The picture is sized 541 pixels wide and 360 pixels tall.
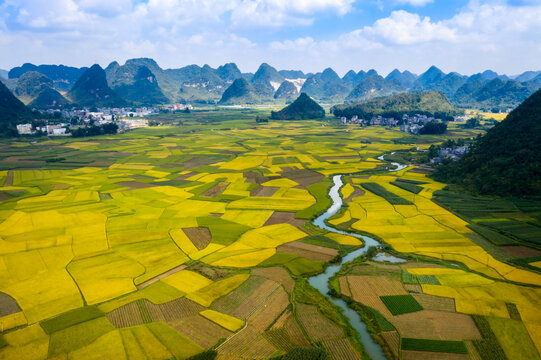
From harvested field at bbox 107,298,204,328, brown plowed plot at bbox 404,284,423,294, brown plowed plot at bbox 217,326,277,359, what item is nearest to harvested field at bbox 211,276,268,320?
harvested field at bbox 107,298,204,328

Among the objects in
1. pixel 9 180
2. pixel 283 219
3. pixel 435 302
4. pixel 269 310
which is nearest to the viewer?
pixel 269 310

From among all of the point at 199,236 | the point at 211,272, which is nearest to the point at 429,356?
the point at 211,272

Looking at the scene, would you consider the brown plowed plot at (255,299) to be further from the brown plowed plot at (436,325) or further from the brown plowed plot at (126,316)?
the brown plowed plot at (436,325)

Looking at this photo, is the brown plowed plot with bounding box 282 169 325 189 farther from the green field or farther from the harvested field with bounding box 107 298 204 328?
the harvested field with bounding box 107 298 204 328

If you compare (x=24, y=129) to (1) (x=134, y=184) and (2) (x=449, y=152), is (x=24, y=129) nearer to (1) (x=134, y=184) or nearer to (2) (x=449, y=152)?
(1) (x=134, y=184)

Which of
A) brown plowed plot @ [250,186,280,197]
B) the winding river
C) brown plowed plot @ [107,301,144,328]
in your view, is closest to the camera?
the winding river
